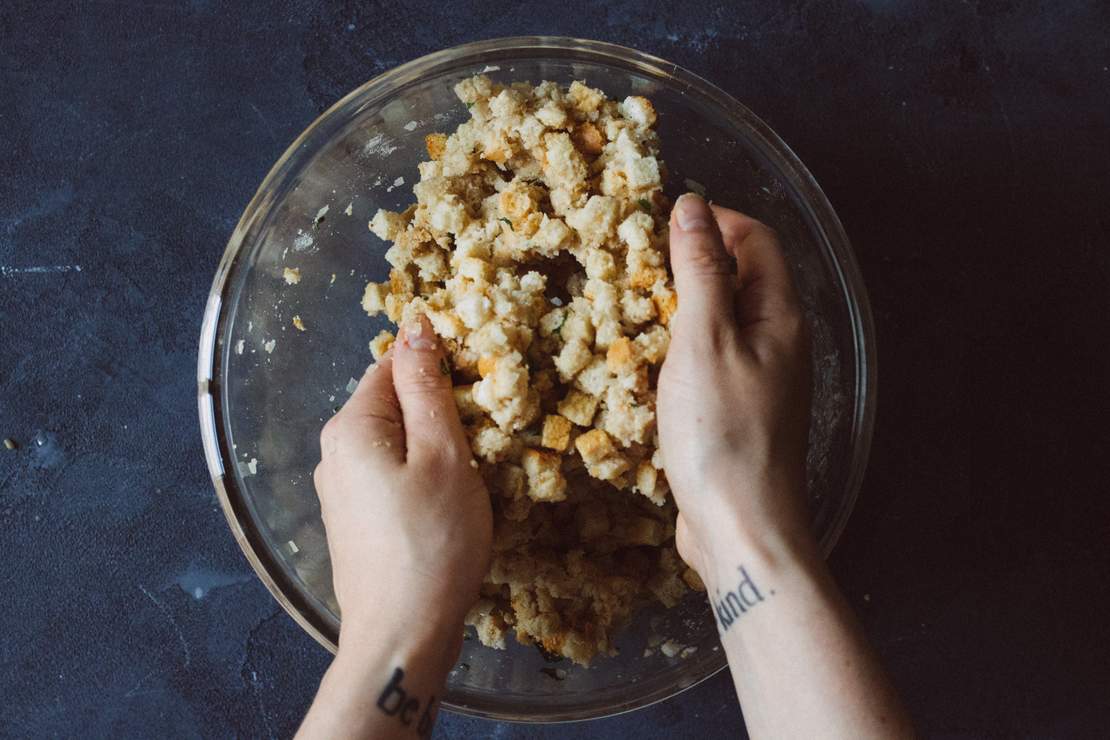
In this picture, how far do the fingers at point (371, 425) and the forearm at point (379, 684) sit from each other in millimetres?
260

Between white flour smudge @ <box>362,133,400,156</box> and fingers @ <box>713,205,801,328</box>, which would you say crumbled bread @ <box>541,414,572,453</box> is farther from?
white flour smudge @ <box>362,133,400,156</box>

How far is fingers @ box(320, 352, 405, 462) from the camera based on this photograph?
127cm

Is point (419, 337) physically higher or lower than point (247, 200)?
lower

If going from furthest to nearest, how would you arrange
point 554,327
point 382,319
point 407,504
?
point 382,319 → point 554,327 → point 407,504

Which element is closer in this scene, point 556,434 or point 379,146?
point 556,434

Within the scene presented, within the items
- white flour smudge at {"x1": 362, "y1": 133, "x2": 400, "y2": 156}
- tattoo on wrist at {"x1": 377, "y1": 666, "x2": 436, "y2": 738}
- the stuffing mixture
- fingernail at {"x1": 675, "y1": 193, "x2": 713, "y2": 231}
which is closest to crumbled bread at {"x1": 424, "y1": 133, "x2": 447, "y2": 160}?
the stuffing mixture

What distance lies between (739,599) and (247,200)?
1184mm

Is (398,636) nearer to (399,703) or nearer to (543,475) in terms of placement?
(399,703)

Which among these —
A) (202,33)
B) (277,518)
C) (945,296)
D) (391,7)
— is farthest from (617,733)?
(202,33)

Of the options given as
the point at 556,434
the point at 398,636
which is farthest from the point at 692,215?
the point at 398,636

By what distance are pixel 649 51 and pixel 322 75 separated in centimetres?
65

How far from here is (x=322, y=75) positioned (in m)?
1.73

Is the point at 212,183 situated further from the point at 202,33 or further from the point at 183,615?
the point at 183,615

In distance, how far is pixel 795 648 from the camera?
129cm
